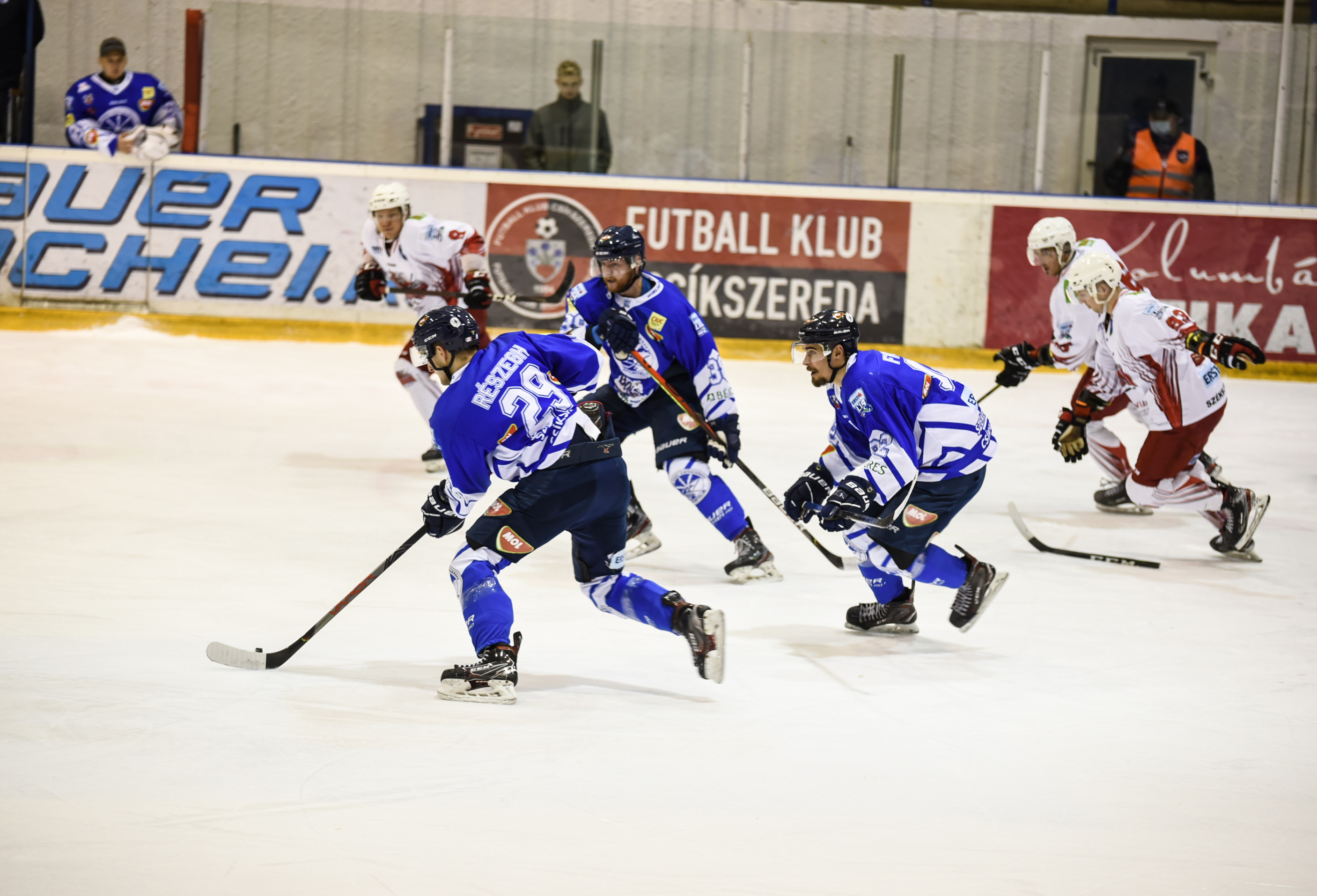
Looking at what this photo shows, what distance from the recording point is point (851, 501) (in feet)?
13.4

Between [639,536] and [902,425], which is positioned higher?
[902,425]

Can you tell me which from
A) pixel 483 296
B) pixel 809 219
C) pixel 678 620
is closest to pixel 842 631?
pixel 678 620

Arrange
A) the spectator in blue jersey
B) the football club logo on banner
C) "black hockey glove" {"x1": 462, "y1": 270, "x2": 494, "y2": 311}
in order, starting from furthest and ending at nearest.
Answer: the football club logo on banner < the spectator in blue jersey < "black hockey glove" {"x1": 462, "y1": 270, "x2": 494, "y2": 311}

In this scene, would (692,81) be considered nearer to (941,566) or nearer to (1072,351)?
(1072,351)

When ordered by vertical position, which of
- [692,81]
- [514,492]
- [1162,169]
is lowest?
[514,492]

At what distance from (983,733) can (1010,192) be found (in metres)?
7.22

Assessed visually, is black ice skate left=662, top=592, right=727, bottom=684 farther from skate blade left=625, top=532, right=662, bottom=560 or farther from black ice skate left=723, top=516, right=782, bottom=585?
skate blade left=625, top=532, right=662, bottom=560

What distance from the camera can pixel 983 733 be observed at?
3.60 meters

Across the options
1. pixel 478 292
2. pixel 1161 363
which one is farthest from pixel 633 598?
pixel 478 292

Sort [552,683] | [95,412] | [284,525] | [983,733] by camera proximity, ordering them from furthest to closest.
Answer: [95,412] < [284,525] < [552,683] < [983,733]

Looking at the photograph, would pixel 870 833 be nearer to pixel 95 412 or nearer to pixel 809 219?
pixel 95 412

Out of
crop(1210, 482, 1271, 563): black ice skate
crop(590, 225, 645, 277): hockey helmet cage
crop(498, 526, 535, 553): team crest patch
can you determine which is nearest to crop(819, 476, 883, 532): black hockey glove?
crop(498, 526, 535, 553): team crest patch

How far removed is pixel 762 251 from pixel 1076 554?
4815mm

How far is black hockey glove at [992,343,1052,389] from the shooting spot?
632cm
